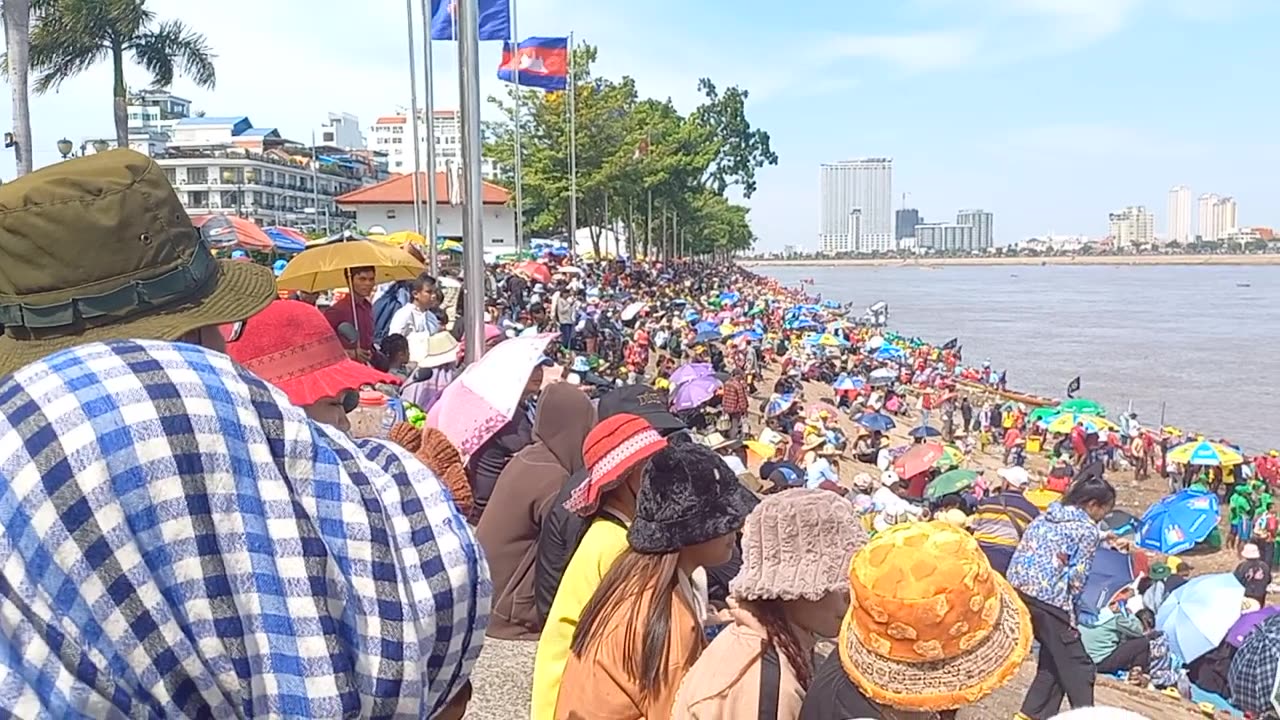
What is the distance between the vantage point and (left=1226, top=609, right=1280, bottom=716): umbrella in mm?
5797

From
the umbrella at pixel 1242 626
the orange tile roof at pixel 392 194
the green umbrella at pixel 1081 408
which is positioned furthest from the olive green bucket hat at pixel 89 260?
the orange tile roof at pixel 392 194

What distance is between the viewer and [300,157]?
86625mm

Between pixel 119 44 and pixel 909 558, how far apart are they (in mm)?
26635

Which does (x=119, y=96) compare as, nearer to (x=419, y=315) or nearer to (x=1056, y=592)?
(x=419, y=315)

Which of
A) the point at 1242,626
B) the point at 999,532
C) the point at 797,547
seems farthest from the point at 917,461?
the point at 797,547

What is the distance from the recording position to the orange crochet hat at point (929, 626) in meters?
2.21

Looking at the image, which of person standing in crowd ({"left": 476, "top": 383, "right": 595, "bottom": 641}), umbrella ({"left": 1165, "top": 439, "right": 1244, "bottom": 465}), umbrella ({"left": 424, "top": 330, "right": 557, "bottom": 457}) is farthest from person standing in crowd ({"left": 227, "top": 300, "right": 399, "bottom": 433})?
umbrella ({"left": 1165, "top": 439, "right": 1244, "bottom": 465})

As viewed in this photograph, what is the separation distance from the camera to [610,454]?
10.4 ft

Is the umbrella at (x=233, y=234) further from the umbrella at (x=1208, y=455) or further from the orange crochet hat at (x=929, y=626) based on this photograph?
the umbrella at (x=1208, y=455)

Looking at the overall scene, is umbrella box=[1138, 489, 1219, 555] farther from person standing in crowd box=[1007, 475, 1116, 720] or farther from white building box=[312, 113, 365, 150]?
white building box=[312, 113, 365, 150]

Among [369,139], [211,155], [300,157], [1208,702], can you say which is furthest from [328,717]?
[369,139]

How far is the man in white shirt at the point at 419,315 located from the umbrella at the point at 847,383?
71.8 feet

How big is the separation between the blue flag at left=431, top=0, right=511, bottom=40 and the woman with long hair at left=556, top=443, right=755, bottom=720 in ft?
44.7

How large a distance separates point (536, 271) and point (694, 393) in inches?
252
